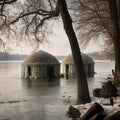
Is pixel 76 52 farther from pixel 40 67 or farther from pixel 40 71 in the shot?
pixel 40 67

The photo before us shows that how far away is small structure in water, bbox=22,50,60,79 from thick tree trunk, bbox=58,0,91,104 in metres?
36.9

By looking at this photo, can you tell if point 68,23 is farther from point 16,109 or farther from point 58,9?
point 16,109

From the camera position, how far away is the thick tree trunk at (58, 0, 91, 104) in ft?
69.1

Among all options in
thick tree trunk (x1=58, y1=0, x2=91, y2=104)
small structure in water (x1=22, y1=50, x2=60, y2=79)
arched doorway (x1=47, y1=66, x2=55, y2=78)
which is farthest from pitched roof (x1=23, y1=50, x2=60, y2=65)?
thick tree trunk (x1=58, y1=0, x2=91, y2=104)

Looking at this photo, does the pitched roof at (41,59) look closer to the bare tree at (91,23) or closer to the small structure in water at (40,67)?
the small structure in water at (40,67)

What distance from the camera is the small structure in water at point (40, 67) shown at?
5959cm

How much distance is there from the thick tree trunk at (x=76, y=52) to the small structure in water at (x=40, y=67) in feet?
121

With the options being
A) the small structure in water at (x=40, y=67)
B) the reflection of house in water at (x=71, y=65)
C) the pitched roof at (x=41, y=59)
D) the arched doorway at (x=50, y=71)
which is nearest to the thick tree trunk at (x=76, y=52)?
the small structure in water at (x=40, y=67)

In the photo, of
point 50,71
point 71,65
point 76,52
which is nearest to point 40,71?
point 50,71

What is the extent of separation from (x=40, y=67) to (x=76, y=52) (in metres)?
39.0

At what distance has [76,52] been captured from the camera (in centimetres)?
2114

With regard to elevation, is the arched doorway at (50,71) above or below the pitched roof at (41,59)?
below

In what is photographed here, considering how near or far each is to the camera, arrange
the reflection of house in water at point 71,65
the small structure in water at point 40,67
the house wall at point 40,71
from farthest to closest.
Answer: the reflection of house in water at point 71,65 < the small structure in water at point 40,67 < the house wall at point 40,71

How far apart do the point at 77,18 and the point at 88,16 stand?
62.9 inches
